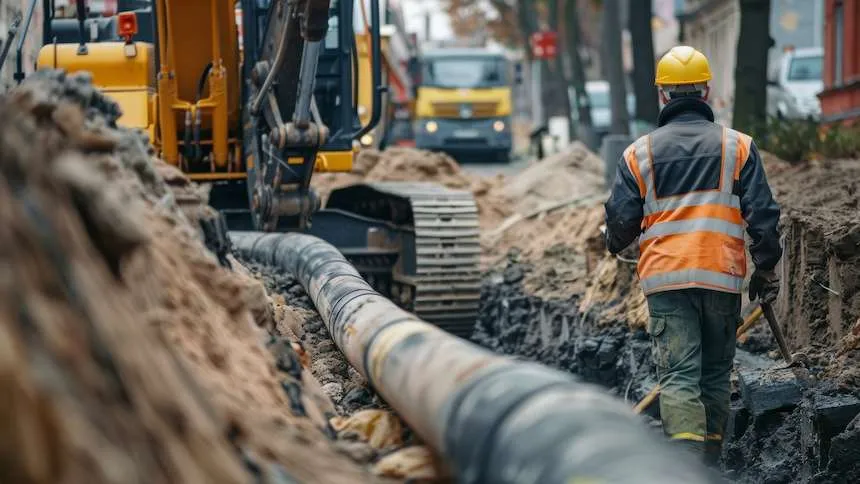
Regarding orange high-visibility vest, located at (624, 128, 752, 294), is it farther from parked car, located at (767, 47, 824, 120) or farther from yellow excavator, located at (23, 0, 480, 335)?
parked car, located at (767, 47, 824, 120)

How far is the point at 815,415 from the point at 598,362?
3568mm

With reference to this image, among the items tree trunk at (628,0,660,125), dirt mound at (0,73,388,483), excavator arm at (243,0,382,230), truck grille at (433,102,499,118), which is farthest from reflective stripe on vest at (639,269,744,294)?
truck grille at (433,102,499,118)

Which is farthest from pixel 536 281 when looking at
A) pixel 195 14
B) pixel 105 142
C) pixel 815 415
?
pixel 105 142

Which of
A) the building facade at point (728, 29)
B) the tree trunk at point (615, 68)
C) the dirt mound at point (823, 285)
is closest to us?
the dirt mound at point (823, 285)

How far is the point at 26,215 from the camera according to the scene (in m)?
3.27

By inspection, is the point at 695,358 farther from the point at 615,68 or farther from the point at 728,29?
the point at 728,29

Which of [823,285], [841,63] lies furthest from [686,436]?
[841,63]

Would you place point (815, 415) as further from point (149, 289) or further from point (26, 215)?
point (26, 215)

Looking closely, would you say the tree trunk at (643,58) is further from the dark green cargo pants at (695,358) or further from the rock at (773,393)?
the dark green cargo pants at (695,358)

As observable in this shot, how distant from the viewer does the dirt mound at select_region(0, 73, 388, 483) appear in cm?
294

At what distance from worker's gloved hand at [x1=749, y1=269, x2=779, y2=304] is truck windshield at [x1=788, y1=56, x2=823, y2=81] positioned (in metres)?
27.6

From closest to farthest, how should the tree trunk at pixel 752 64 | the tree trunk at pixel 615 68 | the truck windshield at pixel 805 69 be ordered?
the tree trunk at pixel 752 64 → the tree trunk at pixel 615 68 → the truck windshield at pixel 805 69

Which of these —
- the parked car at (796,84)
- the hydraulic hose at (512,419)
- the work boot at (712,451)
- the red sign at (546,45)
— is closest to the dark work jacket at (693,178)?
the work boot at (712,451)

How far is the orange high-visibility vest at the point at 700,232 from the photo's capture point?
7.20 metres
